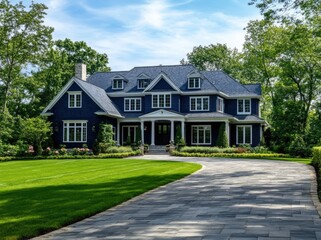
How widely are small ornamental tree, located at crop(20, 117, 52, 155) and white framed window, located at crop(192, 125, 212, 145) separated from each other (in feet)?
46.1

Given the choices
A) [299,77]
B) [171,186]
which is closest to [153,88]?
[299,77]

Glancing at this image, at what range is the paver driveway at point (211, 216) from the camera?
672 cm

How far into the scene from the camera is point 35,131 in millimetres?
33938

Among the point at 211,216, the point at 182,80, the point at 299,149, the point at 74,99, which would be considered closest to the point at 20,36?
the point at 74,99

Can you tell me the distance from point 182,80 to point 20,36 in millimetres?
16120

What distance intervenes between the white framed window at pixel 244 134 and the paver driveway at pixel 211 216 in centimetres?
2850

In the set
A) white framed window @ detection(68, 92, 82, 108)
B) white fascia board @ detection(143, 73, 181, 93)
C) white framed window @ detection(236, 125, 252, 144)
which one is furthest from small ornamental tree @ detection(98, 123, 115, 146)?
white framed window @ detection(236, 125, 252, 144)

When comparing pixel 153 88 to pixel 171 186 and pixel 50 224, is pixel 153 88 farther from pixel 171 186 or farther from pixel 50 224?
pixel 50 224

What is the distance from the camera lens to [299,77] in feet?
137

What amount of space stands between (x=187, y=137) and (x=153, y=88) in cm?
Result: 583

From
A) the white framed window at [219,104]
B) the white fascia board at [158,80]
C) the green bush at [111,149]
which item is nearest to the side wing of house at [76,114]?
the green bush at [111,149]

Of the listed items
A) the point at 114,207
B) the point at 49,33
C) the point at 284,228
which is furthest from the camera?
the point at 49,33

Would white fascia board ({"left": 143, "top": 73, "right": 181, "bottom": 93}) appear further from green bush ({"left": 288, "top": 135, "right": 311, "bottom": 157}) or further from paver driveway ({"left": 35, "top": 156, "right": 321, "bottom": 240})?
paver driveway ({"left": 35, "top": 156, "right": 321, "bottom": 240})

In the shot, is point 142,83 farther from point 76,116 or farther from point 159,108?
point 76,116
